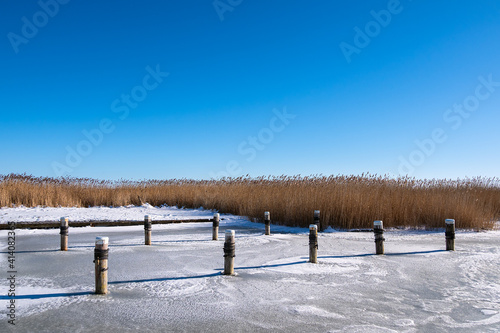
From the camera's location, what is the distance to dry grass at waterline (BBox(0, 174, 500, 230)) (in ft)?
44.2

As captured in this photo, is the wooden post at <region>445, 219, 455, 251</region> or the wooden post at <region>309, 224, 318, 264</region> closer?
the wooden post at <region>309, 224, 318, 264</region>

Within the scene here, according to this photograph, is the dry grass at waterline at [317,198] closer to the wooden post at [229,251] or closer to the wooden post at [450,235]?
the wooden post at [450,235]

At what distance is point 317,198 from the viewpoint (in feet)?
45.2

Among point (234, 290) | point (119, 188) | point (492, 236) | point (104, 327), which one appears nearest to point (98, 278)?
point (104, 327)

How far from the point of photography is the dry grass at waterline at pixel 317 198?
44.2 feet

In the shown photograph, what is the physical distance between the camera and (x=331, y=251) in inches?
356

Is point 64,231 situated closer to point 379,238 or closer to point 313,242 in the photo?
point 313,242

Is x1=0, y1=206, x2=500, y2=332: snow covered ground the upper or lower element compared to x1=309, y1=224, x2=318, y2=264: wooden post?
lower

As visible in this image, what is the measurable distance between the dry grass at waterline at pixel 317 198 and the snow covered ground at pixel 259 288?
10.2 ft

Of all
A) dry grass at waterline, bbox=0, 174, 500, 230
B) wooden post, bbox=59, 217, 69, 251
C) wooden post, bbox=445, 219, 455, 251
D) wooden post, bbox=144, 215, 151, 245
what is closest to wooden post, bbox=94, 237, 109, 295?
wooden post, bbox=59, 217, 69, 251

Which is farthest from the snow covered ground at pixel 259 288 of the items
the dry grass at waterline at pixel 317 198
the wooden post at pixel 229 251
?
the dry grass at waterline at pixel 317 198

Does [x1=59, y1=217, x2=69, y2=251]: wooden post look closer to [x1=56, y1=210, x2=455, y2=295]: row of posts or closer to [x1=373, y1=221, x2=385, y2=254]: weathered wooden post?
[x1=56, y1=210, x2=455, y2=295]: row of posts

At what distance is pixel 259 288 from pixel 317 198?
8.29 m

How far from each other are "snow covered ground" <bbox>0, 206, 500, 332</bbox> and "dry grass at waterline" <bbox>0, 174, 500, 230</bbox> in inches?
122
